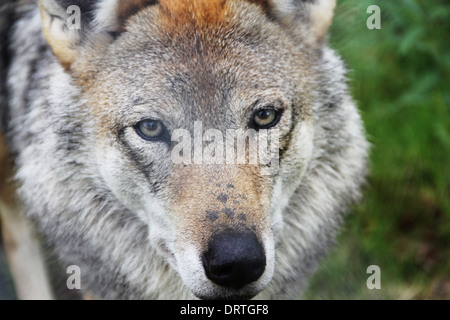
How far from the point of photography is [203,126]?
2.78 metres

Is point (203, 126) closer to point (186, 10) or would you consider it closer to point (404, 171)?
point (186, 10)

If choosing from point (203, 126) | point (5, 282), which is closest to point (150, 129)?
point (203, 126)

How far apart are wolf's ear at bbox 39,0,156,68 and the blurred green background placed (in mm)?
2079

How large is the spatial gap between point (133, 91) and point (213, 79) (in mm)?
430

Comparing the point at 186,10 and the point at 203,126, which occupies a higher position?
the point at 186,10

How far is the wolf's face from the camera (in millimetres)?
2602

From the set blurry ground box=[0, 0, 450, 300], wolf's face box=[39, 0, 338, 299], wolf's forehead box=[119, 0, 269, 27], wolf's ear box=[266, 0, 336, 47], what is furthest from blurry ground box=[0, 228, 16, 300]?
wolf's ear box=[266, 0, 336, 47]

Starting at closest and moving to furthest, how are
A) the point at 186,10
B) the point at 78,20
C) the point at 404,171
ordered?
the point at 186,10
the point at 78,20
the point at 404,171

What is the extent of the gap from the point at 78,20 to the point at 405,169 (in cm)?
327

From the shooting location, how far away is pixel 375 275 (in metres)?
4.17

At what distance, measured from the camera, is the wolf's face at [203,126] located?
2.60 m

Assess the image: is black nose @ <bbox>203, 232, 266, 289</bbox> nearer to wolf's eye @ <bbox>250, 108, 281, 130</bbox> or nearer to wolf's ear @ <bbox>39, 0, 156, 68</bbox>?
wolf's eye @ <bbox>250, 108, 281, 130</bbox>

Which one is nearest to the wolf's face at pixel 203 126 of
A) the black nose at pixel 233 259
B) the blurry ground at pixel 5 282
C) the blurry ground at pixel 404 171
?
the black nose at pixel 233 259
